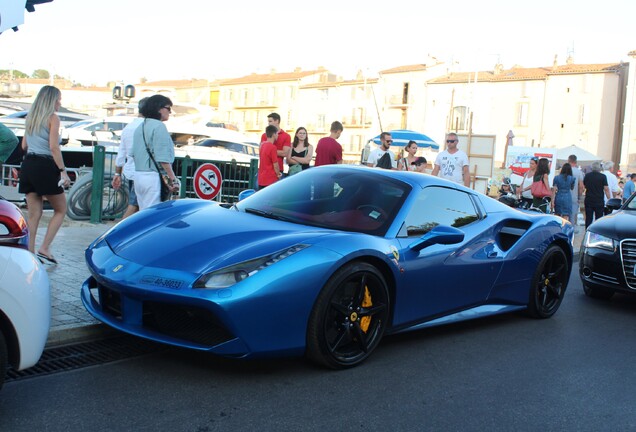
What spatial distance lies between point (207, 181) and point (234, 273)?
6.03 metres

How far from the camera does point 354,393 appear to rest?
13.3 feet

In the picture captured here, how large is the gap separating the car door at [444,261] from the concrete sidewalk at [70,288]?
2207 mm

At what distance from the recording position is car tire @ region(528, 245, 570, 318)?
6.32 metres

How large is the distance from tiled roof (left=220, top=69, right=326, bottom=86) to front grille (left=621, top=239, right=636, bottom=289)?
76832 millimetres

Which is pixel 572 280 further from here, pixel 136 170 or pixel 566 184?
pixel 136 170

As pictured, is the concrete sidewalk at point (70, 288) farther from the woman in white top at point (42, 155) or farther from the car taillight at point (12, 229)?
the car taillight at point (12, 229)

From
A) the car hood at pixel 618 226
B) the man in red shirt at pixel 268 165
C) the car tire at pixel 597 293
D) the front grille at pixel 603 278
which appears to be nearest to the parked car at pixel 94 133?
the man in red shirt at pixel 268 165

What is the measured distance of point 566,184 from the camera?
13312 millimetres

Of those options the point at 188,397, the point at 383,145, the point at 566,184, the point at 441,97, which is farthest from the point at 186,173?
the point at 441,97

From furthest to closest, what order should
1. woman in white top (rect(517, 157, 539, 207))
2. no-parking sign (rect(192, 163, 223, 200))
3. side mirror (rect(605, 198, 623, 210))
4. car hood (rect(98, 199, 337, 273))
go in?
woman in white top (rect(517, 157, 539, 207))
no-parking sign (rect(192, 163, 223, 200))
side mirror (rect(605, 198, 623, 210))
car hood (rect(98, 199, 337, 273))

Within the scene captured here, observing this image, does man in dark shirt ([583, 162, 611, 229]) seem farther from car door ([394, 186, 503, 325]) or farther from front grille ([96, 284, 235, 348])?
front grille ([96, 284, 235, 348])

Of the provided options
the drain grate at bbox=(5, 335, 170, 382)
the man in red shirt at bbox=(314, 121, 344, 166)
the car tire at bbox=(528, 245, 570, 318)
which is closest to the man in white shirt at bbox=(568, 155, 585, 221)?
the man in red shirt at bbox=(314, 121, 344, 166)

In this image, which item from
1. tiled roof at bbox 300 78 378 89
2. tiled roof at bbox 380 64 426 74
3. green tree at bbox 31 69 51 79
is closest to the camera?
tiled roof at bbox 380 64 426 74

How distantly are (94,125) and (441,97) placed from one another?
50270mm
